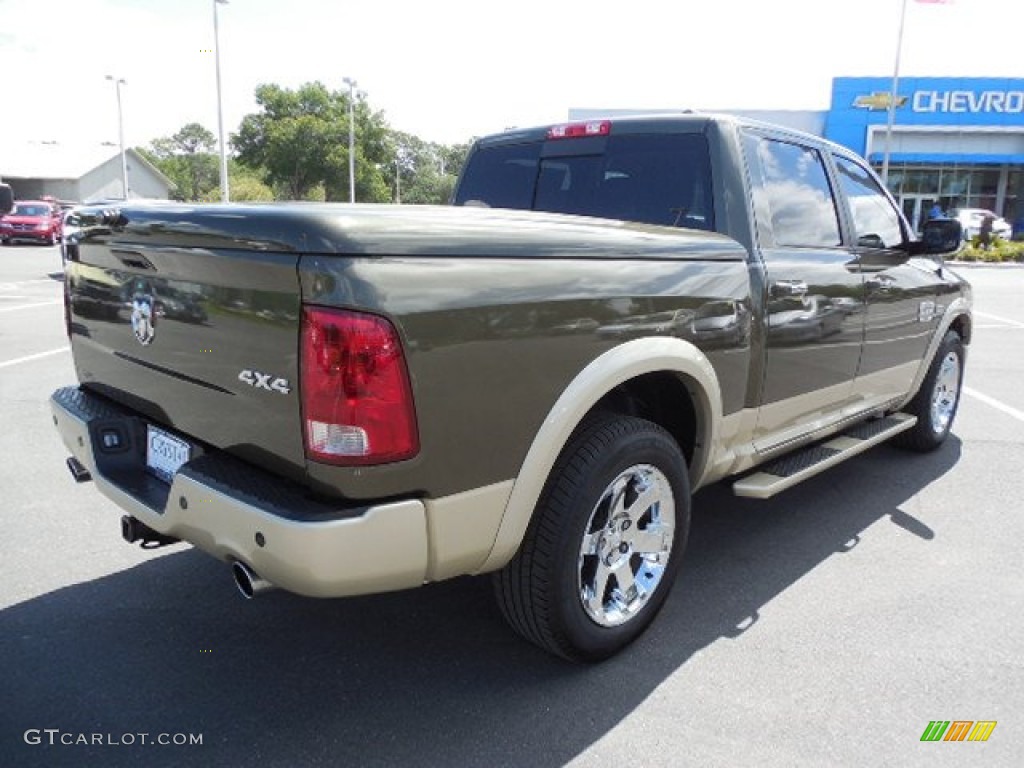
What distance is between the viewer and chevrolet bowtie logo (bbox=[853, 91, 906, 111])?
103 ft

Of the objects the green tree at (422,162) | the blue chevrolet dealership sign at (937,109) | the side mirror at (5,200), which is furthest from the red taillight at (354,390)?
the green tree at (422,162)

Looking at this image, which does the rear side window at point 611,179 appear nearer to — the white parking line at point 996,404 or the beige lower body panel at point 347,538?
the beige lower body panel at point 347,538

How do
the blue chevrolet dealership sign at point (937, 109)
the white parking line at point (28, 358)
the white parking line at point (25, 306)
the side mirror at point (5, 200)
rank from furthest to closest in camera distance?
1. the blue chevrolet dealership sign at point (937, 109)
2. the white parking line at point (25, 306)
3. the white parking line at point (28, 358)
4. the side mirror at point (5, 200)

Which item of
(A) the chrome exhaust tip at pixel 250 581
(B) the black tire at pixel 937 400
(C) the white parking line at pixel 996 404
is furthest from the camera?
(C) the white parking line at pixel 996 404

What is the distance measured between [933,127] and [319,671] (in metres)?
40.5

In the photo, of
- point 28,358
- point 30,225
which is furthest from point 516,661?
point 30,225

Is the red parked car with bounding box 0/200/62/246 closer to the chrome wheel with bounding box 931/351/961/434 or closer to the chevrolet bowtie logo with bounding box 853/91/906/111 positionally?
the chrome wheel with bounding box 931/351/961/434

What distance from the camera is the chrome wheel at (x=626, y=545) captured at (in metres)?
2.69

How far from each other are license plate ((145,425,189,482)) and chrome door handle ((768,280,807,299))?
229cm

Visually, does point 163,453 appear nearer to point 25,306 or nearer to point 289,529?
point 289,529

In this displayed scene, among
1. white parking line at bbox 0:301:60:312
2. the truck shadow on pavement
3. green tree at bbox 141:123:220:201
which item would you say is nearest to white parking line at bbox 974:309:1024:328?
the truck shadow on pavement

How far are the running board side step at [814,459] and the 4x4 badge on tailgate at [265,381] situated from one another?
201 cm

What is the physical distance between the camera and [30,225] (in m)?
28.4

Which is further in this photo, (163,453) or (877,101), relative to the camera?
(877,101)
